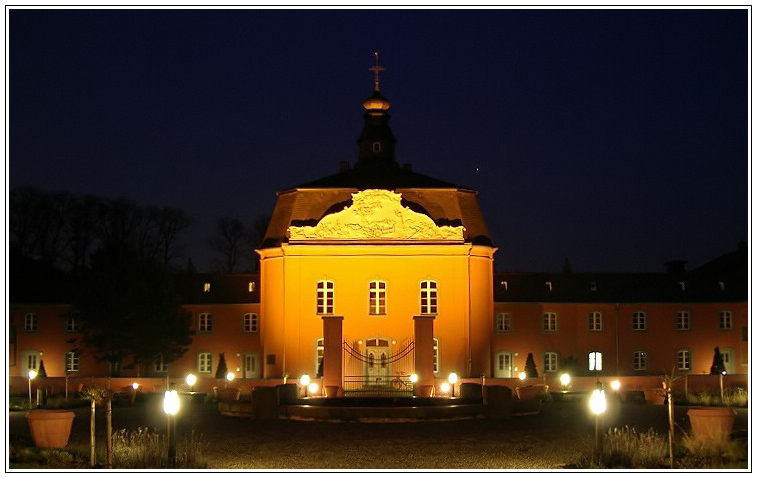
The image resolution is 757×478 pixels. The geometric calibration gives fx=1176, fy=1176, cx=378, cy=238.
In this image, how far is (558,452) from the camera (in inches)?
825

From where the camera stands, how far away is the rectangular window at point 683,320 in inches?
2080

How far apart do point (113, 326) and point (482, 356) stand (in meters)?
15.2

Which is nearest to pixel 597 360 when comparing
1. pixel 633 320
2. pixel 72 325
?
pixel 633 320

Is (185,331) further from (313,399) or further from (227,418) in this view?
(227,418)

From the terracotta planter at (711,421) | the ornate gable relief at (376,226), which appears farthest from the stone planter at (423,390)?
the terracotta planter at (711,421)

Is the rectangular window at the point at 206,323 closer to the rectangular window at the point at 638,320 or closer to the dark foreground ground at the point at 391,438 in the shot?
the rectangular window at the point at 638,320

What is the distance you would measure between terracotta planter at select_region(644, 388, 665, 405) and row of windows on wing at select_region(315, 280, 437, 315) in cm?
1209

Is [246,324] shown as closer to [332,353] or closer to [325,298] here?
[325,298]

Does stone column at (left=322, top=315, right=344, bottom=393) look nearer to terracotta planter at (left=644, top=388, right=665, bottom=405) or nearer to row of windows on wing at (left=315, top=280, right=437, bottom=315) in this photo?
row of windows on wing at (left=315, top=280, right=437, bottom=315)

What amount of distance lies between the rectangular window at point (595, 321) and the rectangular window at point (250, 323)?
15.0m

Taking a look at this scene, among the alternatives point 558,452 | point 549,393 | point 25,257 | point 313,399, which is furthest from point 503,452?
point 25,257

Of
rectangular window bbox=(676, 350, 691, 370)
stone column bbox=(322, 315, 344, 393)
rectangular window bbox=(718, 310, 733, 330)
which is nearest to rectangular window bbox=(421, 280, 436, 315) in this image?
stone column bbox=(322, 315, 344, 393)

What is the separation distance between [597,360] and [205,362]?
17.4 meters

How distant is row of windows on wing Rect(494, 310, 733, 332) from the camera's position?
52125 millimetres
